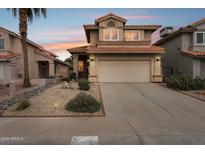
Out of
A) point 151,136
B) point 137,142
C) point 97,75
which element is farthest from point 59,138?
point 97,75

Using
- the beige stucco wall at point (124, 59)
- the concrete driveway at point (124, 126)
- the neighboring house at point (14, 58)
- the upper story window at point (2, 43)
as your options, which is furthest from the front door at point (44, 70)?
the concrete driveway at point (124, 126)

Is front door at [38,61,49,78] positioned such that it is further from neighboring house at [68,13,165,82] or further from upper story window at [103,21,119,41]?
upper story window at [103,21,119,41]

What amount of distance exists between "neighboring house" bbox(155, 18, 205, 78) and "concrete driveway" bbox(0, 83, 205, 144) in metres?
9.70

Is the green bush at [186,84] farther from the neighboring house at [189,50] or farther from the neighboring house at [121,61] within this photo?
the neighboring house at [189,50]

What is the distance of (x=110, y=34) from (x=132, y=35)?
2.31 meters

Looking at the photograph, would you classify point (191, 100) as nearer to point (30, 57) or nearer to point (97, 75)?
point (97, 75)

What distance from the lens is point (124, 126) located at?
6.81 meters

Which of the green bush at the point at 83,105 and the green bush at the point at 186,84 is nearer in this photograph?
the green bush at the point at 83,105

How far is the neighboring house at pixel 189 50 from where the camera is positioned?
19.0 meters

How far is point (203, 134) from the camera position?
19.7 ft

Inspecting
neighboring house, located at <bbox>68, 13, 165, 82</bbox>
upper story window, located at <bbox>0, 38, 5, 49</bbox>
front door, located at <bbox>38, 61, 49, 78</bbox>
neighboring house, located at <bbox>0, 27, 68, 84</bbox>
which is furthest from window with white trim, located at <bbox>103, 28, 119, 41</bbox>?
upper story window, located at <bbox>0, 38, 5, 49</bbox>

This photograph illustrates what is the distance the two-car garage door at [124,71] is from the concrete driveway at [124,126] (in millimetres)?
8867

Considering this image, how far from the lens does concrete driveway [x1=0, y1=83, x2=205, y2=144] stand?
18.5 feet

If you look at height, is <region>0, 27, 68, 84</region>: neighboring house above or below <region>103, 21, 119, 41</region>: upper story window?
below
